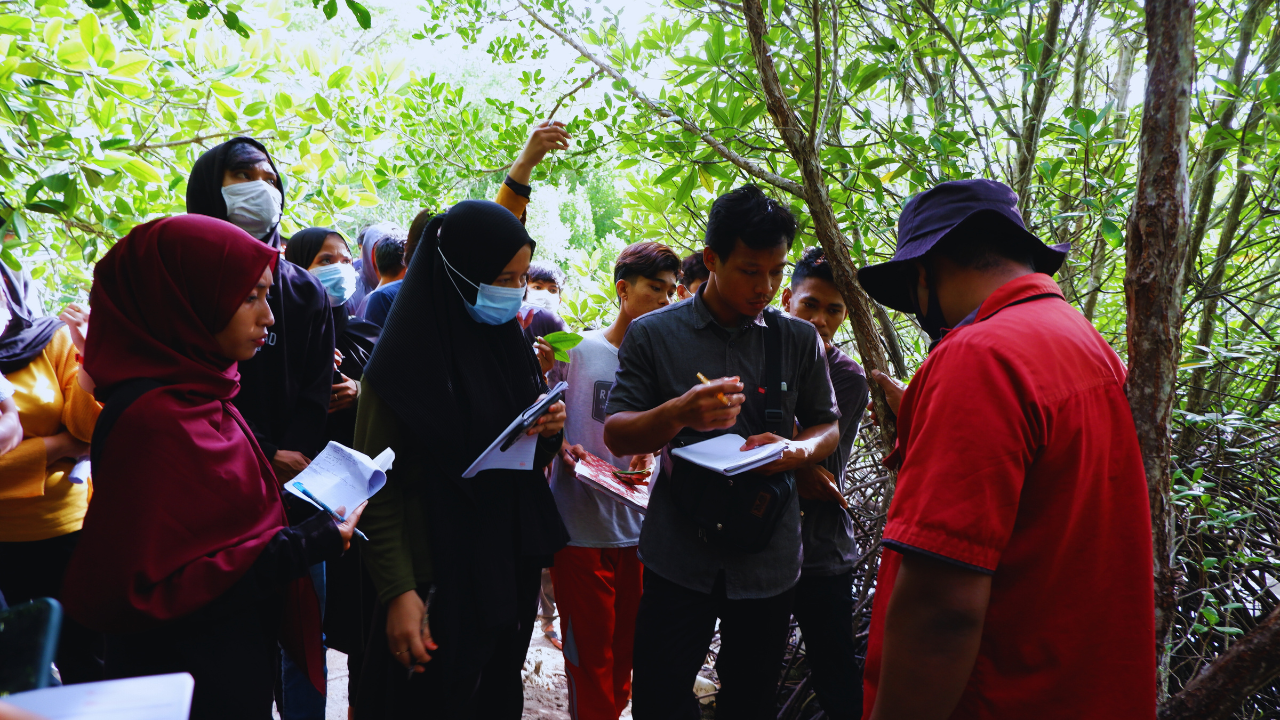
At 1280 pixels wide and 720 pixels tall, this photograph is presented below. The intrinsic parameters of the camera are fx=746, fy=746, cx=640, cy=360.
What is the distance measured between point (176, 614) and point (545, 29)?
2.87 meters

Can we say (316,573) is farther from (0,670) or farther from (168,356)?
(0,670)

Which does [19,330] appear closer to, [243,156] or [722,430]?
[243,156]

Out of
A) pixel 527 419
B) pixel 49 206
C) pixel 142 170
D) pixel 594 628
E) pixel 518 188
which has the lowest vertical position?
pixel 594 628

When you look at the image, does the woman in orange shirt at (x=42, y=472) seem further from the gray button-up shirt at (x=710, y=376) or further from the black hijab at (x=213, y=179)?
the gray button-up shirt at (x=710, y=376)

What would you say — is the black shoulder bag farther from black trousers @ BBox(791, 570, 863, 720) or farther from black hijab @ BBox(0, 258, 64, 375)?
black hijab @ BBox(0, 258, 64, 375)

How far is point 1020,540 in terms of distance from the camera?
131 centimetres

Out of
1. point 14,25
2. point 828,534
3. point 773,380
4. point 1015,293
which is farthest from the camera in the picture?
point 14,25

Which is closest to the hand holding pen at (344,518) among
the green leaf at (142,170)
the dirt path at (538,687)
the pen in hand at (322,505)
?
the pen in hand at (322,505)

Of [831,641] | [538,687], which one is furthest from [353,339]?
[831,641]

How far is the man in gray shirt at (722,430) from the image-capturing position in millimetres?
2197

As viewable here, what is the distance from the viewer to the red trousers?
114 inches

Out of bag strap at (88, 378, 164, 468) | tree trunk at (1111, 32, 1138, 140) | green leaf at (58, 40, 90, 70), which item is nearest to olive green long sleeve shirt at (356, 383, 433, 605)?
bag strap at (88, 378, 164, 468)

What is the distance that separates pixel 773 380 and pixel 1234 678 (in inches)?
53.7

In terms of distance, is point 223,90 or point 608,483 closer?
point 608,483
